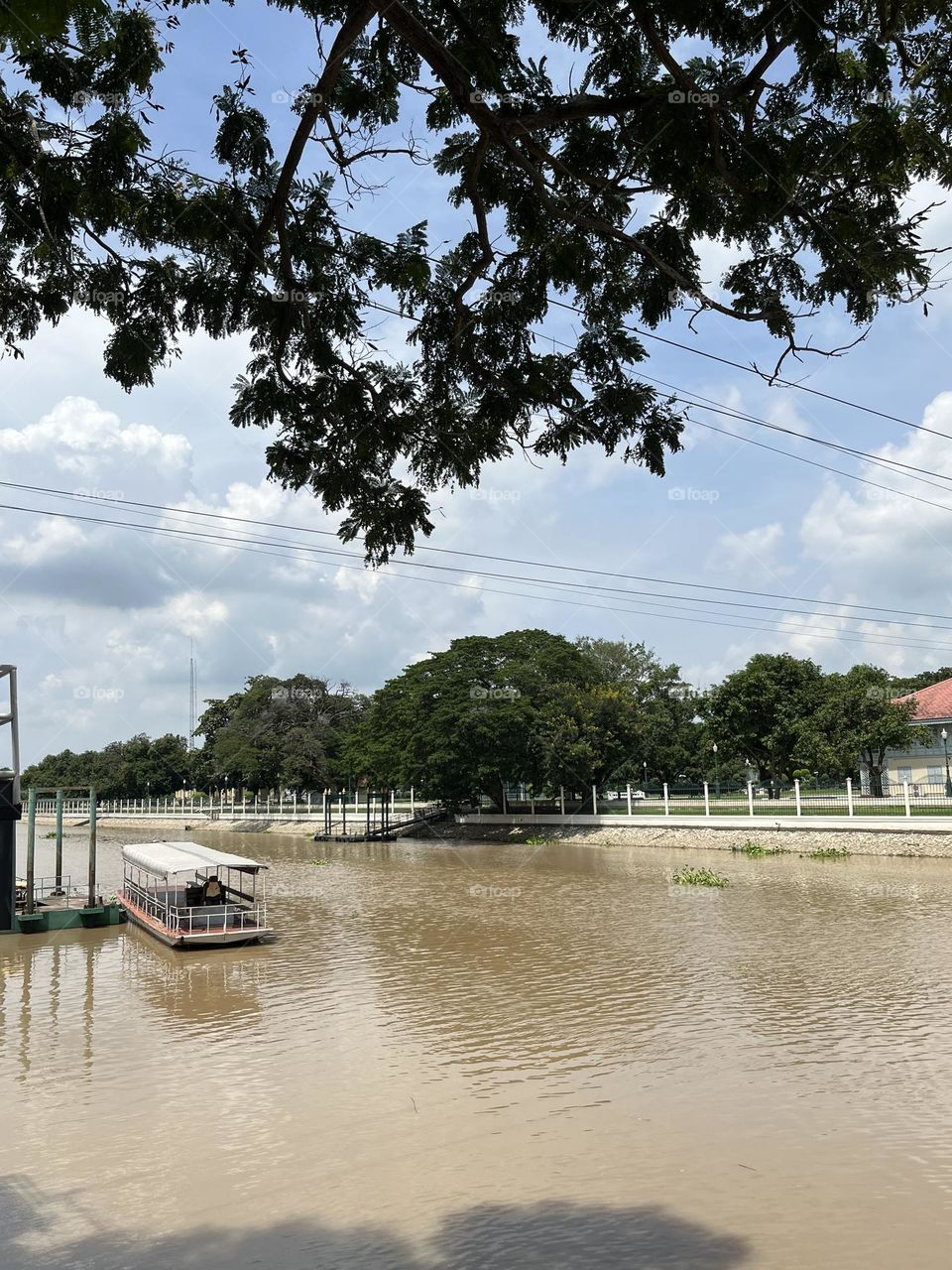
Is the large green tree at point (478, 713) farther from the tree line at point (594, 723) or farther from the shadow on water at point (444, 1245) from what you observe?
the shadow on water at point (444, 1245)

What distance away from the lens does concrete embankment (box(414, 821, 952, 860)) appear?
1270 inches

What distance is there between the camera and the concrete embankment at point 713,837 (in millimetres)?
32250

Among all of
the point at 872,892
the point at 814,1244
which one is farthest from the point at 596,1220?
the point at 872,892

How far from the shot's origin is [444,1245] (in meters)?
6.83

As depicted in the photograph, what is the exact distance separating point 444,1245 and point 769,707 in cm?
4229

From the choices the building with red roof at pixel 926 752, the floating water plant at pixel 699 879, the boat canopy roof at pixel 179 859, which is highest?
the building with red roof at pixel 926 752

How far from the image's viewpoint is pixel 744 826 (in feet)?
126

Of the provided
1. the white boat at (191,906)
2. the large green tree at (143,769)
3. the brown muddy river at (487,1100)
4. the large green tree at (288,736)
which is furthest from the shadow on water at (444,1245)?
the large green tree at (143,769)

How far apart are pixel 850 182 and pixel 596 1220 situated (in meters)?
7.05

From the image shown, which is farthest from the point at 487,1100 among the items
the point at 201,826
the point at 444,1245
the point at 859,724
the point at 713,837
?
the point at 201,826

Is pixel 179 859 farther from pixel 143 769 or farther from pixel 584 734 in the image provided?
pixel 143 769

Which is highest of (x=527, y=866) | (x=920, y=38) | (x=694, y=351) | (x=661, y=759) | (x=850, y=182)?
(x=694, y=351)

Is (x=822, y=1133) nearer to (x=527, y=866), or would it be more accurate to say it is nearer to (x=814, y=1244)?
(x=814, y=1244)

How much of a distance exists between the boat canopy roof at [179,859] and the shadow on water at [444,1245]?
524 inches
